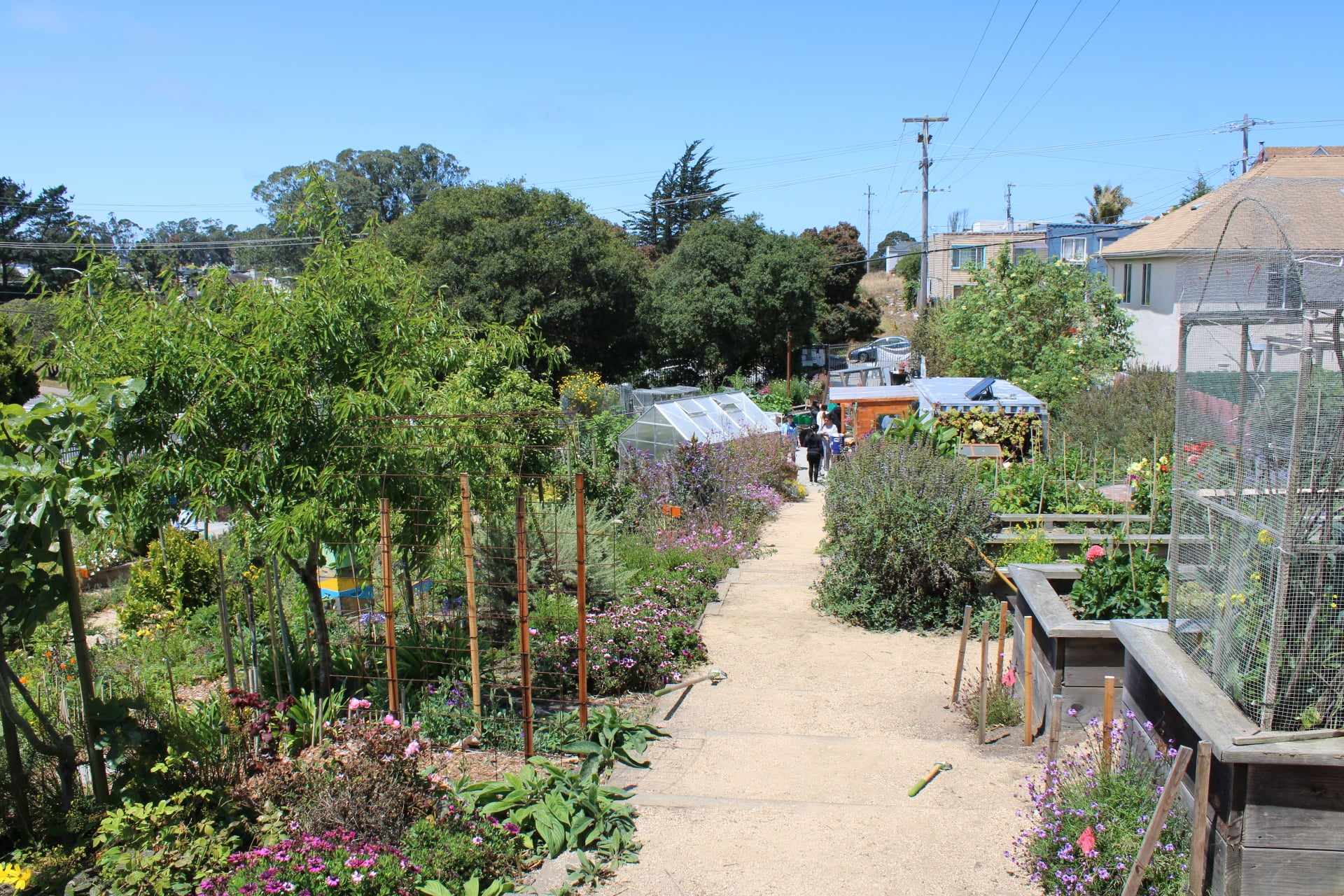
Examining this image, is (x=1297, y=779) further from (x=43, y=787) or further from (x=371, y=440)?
(x=43, y=787)

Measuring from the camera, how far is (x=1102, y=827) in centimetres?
457

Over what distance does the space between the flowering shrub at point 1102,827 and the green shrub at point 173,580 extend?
8.54 meters

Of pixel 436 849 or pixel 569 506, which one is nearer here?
pixel 436 849

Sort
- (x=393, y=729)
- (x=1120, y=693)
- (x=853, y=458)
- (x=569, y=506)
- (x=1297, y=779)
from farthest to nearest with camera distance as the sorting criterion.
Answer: (x=853, y=458), (x=569, y=506), (x=1120, y=693), (x=393, y=729), (x=1297, y=779)

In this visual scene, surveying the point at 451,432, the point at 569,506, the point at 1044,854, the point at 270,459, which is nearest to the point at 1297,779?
the point at 1044,854

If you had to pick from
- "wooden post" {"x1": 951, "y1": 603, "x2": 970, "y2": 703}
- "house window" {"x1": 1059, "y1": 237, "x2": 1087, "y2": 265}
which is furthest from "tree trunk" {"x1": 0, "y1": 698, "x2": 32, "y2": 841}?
"house window" {"x1": 1059, "y1": 237, "x2": 1087, "y2": 265}

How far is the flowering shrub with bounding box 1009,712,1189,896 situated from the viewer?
434cm

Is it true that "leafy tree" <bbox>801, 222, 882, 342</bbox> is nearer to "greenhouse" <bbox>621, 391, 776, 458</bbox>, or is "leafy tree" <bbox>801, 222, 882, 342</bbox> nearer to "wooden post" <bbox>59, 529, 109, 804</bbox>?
"greenhouse" <bbox>621, 391, 776, 458</bbox>

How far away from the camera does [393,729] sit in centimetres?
523

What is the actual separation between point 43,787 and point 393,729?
1989 mm

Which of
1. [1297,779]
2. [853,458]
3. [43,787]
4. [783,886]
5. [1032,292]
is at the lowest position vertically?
[783,886]

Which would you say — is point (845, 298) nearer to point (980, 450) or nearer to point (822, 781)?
point (980, 450)

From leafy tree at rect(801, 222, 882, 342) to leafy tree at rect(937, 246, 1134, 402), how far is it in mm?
24864

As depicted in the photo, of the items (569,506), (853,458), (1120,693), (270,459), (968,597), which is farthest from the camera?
(853,458)
